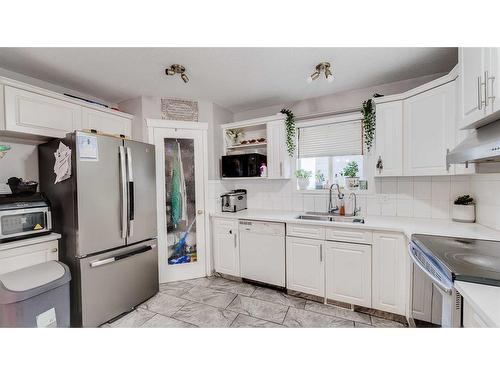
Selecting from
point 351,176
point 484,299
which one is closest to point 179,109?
point 351,176

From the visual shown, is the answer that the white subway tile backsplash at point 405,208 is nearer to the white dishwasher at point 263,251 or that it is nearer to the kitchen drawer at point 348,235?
the kitchen drawer at point 348,235

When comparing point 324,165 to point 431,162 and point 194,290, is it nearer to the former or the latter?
point 431,162

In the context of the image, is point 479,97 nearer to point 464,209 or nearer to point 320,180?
point 464,209

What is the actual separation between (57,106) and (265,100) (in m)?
2.29

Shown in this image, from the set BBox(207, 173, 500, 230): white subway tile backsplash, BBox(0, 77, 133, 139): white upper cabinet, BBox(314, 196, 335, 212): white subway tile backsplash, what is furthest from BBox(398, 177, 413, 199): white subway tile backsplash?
BBox(0, 77, 133, 139): white upper cabinet

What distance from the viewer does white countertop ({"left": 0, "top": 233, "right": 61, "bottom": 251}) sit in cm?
162

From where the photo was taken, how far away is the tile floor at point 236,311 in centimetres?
193

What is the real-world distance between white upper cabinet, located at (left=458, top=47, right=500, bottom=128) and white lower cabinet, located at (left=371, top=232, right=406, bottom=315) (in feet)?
3.42

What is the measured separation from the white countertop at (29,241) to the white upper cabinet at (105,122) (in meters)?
1.12

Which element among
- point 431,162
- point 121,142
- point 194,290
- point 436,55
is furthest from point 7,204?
point 436,55

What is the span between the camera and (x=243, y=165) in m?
2.90

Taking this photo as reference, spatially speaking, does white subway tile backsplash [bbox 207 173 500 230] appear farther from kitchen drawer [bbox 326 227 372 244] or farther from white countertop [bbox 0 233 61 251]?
white countertop [bbox 0 233 61 251]

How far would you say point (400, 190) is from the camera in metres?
2.38

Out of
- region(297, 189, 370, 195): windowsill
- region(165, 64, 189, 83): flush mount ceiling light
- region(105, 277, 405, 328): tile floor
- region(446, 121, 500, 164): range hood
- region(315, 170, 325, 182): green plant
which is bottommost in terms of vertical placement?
region(105, 277, 405, 328): tile floor
